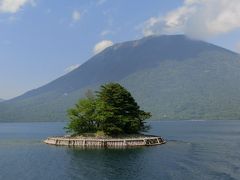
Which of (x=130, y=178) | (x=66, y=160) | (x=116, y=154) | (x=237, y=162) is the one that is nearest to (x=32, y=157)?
(x=66, y=160)

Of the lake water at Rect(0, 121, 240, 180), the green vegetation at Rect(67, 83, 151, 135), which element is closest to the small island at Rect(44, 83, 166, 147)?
the green vegetation at Rect(67, 83, 151, 135)

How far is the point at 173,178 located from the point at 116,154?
107ft

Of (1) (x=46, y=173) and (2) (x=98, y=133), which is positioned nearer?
(1) (x=46, y=173)

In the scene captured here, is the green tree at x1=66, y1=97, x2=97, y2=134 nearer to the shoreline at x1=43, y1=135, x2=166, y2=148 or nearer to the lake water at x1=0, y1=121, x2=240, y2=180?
the shoreline at x1=43, y1=135, x2=166, y2=148

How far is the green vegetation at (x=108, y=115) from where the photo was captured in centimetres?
12756

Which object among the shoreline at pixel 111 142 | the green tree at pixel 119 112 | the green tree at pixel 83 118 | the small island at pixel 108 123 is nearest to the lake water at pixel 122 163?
the shoreline at pixel 111 142

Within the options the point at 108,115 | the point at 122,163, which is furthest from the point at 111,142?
the point at 122,163

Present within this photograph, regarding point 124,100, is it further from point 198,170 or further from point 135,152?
point 198,170

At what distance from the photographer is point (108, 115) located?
126 m

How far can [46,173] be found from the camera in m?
81.2

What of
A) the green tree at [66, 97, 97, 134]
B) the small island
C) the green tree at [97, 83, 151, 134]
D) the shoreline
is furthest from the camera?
the green tree at [66, 97, 97, 134]

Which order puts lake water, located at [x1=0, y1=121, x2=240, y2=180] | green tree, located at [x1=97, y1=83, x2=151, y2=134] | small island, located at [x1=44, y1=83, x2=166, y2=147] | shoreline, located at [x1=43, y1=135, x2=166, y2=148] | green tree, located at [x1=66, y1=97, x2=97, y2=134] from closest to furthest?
lake water, located at [x1=0, y1=121, x2=240, y2=180] < shoreline, located at [x1=43, y1=135, x2=166, y2=148] < small island, located at [x1=44, y1=83, x2=166, y2=147] < green tree, located at [x1=97, y1=83, x2=151, y2=134] < green tree, located at [x1=66, y1=97, x2=97, y2=134]

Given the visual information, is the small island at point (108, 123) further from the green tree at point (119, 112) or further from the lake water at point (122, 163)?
the lake water at point (122, 163)

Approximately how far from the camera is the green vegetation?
128m
